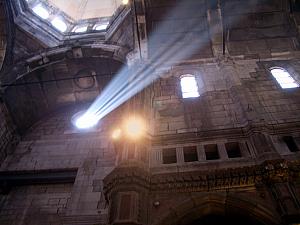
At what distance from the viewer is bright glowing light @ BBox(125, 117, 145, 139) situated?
32.2 feet

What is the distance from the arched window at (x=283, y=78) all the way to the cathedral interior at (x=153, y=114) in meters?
0.06

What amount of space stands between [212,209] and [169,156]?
2274 mm

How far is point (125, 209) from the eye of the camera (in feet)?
24.4

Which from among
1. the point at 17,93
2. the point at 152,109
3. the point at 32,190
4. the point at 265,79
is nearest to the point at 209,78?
the point at 265,79

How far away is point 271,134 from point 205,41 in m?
7.10

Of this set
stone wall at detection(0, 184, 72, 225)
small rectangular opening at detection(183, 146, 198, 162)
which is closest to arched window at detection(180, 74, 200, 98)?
small rectangular opening at detection(183, 146, 198, 162)

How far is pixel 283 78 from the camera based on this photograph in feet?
42.6

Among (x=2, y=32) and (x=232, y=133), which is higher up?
(x=2, y=32)

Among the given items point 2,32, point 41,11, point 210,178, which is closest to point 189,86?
point 210,178

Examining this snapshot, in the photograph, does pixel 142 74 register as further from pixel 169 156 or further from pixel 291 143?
pixel 291 143

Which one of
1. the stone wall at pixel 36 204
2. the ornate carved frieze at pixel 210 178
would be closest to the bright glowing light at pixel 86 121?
the stone wall at pixel 36 204

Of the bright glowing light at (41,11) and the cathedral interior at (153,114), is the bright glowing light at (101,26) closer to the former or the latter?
the cathedral interior at (153,114)

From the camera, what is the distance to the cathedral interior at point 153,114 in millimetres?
7984

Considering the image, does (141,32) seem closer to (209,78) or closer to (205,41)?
(205,41)
